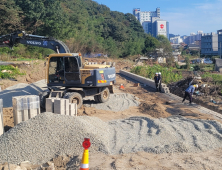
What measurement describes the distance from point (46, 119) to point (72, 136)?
1023 millimetres

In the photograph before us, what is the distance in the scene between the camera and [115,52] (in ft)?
180

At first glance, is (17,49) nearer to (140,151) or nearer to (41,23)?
(41,23)

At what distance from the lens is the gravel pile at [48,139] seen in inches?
252

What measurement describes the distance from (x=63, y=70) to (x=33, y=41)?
255 cm

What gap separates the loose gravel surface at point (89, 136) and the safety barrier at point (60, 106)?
1.33 meters

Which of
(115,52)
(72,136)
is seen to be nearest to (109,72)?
(72,136)

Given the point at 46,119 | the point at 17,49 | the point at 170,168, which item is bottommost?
the point at 170,168

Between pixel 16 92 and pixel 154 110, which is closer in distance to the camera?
pixel 154 110

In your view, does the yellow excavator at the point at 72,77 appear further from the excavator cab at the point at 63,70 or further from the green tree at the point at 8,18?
the green tree at the point at 8,18

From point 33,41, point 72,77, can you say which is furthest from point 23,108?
point 33,41

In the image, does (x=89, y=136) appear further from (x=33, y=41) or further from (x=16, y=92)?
(x=16, y=92)

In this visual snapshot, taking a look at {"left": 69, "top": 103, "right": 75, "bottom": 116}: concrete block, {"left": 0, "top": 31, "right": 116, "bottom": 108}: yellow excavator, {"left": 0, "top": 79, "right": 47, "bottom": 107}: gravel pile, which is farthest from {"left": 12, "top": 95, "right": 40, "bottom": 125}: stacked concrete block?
{"left": 0, "top": 79, "right": 47, "bottom": 107}: gravel pile

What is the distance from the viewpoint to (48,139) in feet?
22.1

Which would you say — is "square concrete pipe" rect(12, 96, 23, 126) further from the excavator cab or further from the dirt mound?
the dirt mound
